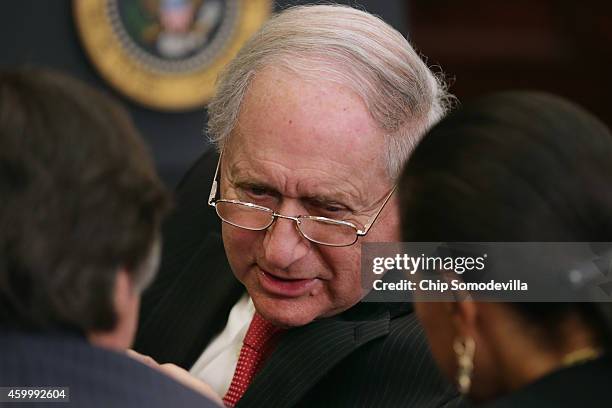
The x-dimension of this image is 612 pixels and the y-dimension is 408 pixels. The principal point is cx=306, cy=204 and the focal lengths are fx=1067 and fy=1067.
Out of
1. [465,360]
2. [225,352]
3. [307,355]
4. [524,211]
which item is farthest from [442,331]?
[225,352]

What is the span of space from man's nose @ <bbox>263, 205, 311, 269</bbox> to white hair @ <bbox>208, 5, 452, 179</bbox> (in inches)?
8.2

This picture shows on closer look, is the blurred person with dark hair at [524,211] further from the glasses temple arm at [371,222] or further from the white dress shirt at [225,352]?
the white dress shirt at [225,352]

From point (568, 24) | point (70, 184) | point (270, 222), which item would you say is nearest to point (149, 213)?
point (70, 184)

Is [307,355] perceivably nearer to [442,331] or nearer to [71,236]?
[442,331]

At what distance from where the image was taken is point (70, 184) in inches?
48.1

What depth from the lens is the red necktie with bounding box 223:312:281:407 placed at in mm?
2117

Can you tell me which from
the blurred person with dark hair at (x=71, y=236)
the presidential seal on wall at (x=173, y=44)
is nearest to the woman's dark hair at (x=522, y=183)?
the blurred person with dark hair at (x=71, y=236)

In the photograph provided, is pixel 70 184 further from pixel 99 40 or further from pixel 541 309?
pixel 99 40

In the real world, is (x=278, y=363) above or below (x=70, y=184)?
below

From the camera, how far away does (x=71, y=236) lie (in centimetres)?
123

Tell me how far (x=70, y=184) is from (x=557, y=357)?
63cm

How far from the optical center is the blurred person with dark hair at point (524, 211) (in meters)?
1.31

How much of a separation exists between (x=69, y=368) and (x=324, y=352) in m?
0.81

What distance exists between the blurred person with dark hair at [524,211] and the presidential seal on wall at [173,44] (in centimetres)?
334
